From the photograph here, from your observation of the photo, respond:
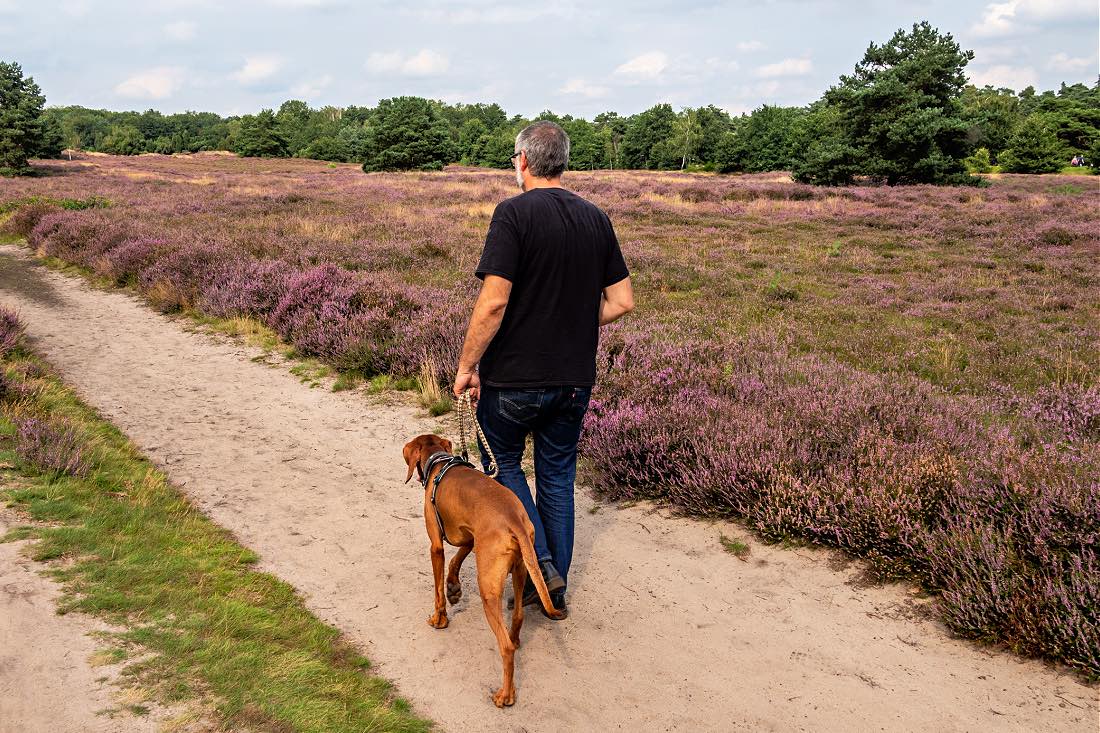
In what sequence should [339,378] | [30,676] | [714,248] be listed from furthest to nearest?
1. [714,248]
2. [339,378]
3. [30,676]

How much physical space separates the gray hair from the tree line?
33366mm

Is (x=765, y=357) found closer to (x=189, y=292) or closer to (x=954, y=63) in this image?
(x=189, y=292)

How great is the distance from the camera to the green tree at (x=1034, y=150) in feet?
168

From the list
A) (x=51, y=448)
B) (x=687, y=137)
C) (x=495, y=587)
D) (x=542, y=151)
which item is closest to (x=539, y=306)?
(x=542, y=151)

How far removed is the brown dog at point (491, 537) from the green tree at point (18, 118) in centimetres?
5302

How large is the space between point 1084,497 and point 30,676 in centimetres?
520

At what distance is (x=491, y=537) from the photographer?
2760 millimetres

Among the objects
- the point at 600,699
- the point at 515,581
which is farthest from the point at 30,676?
the point at 600,699

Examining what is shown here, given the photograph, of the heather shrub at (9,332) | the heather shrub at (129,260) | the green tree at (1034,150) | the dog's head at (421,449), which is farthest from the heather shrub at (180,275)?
the green tree at (1034,150)

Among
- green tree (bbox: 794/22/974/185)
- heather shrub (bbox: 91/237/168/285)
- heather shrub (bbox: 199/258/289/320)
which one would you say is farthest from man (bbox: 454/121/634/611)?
green tree (bbox: 794/22/974/185)

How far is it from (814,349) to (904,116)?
28.3 metres

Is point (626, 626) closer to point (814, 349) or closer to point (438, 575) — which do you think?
point (438, 575)

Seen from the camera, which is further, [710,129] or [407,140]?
[710,129]

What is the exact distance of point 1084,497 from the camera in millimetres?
3600
